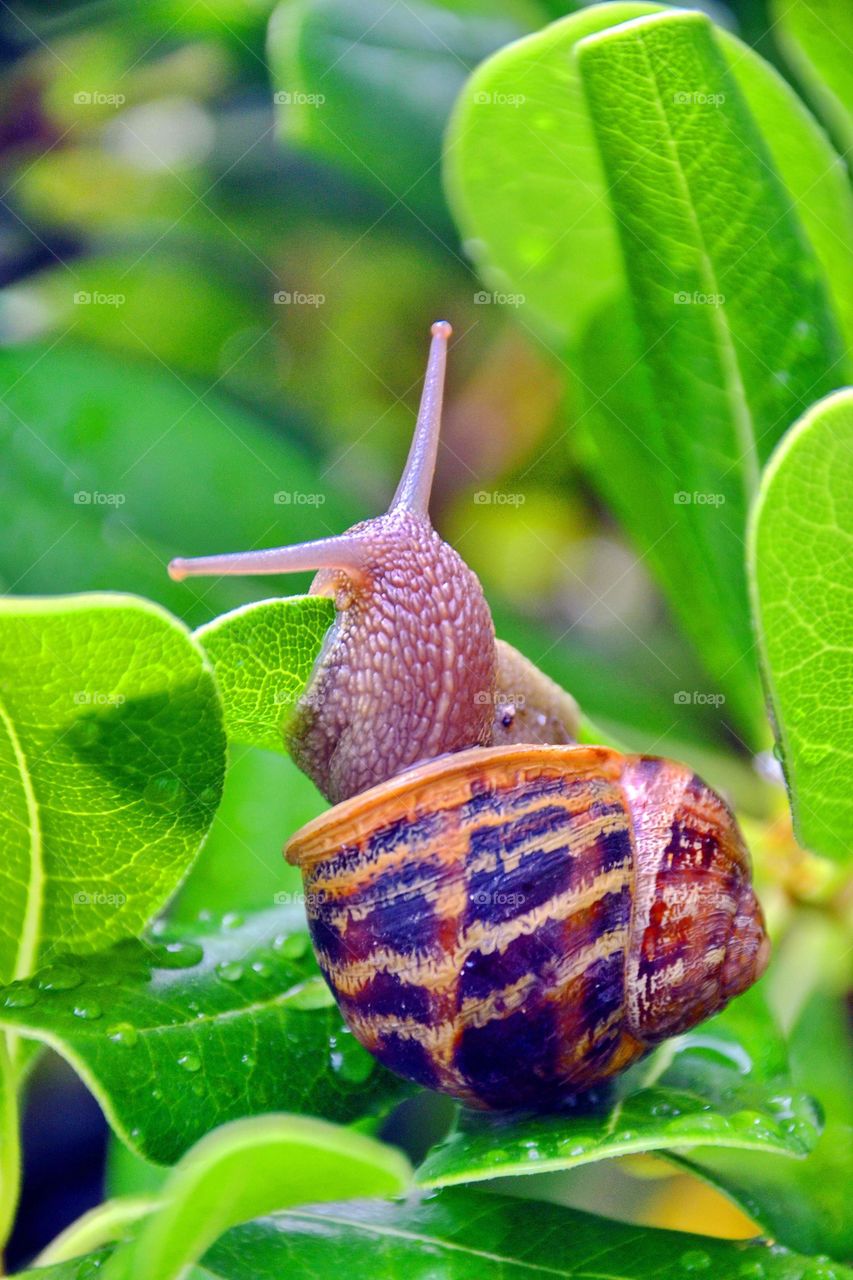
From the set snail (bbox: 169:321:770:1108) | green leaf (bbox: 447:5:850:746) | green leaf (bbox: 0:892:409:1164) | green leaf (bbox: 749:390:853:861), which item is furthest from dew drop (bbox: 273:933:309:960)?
green leaf (bbox: 447:5:850:746)

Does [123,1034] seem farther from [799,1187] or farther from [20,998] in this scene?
[799,1187]

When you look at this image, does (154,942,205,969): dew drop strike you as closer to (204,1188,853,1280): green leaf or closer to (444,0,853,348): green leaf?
(204,1188,853,1280): green leaf

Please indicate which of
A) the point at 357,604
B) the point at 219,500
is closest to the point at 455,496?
the point at 219,500

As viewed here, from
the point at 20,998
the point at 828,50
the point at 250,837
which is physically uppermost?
the point at 828,50

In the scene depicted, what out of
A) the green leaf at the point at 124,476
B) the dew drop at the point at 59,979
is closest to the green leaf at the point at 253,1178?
the dew drop at the point at 59,979

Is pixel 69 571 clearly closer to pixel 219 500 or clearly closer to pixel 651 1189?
pixel 219 500

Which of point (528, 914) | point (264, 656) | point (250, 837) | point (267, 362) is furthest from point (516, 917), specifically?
point (267, 362)

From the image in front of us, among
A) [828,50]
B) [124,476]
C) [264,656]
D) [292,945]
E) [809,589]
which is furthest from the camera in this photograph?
[124,476]

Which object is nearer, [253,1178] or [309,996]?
[253,1178]
